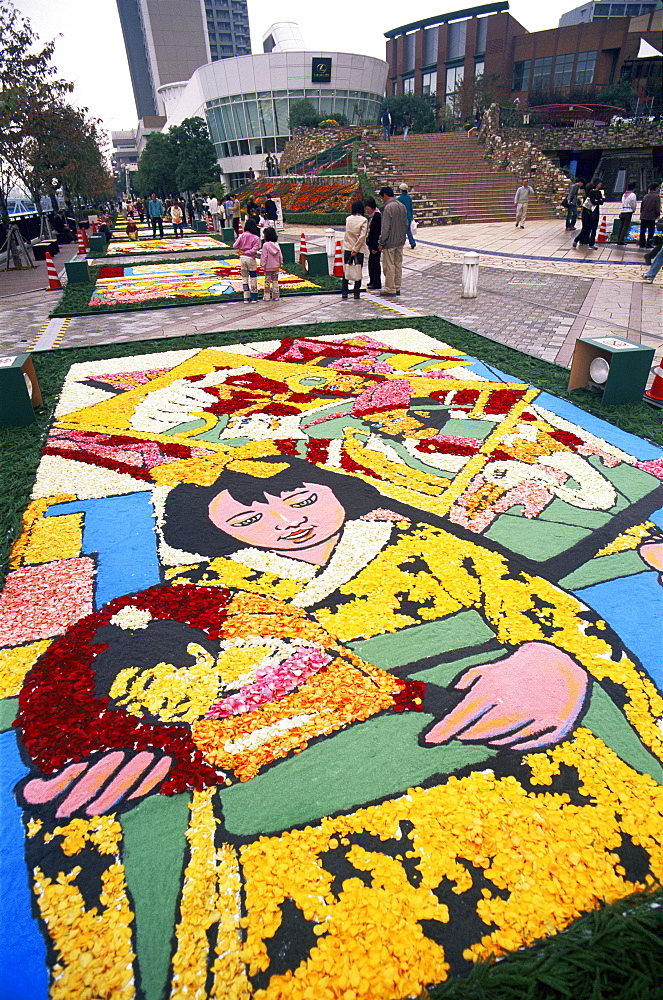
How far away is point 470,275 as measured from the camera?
459 inches

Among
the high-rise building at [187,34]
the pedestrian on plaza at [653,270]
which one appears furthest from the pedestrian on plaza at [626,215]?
the high-rise building at [187,34]

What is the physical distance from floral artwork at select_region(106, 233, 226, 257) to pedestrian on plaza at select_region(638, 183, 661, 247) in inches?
565

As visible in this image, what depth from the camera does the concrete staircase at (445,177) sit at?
87.8 ft

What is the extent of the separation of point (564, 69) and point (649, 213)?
5509 centimetres

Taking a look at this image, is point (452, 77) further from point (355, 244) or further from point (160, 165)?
point (355, 244)

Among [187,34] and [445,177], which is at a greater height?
[187,34]

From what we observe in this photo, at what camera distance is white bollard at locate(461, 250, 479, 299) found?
1153cm

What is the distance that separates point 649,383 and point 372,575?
519 centimetres

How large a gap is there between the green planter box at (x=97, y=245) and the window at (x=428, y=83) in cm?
6333

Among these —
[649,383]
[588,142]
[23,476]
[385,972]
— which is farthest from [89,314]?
[588,142]

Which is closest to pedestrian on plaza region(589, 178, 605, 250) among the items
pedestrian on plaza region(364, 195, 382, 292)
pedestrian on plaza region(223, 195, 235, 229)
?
pedestrian on plaza region(364, 195, 382, 292)

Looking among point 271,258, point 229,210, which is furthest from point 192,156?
point 271,258

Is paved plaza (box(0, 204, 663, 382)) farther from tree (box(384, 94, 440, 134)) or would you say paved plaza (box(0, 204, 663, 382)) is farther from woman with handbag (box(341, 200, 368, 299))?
tree (box(384, 94, 440, 134))

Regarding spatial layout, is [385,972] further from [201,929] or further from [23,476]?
[23,476]
